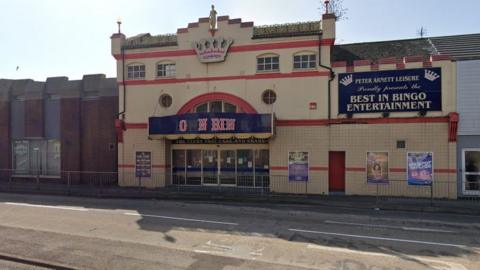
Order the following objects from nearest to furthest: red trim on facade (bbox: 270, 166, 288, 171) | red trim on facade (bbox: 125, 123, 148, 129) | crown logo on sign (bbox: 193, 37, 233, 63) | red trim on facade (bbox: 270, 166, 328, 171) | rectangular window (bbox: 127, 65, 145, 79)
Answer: red trim on facade (bbox: 270, 166, 328, 171), red trim on facade (bbox: 270, 166, 288, 171), crown logo on sign (bbox: 193, 37, 233, 63), red trim on facade (bbox: 125, 123, 148, 129), rectangular window (bbox: 127, 65, 145, 79)

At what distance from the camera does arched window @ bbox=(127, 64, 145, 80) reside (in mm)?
21062

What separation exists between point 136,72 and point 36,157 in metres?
9.32

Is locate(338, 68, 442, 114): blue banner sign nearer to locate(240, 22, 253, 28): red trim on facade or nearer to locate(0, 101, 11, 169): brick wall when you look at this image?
locate(240, 22, 253, 28): red trim on facade

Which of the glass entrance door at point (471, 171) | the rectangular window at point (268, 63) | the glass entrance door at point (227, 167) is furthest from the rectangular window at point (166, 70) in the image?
the glass entrance door at point (471, 171)

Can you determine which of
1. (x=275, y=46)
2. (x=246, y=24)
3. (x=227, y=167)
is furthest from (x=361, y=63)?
(x=227, y=167)

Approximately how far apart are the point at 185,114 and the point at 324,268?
1284 centimetres

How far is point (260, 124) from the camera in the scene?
17.8 metres

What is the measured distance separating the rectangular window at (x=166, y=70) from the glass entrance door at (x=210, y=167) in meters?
5.04

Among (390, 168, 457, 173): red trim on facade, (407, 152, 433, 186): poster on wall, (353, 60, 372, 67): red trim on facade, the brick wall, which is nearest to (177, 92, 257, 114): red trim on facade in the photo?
(353, 60, 372, 67): red trim on facade

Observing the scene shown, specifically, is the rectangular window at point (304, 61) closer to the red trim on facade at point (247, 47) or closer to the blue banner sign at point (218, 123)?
the red trim on facade at point (247, 47)

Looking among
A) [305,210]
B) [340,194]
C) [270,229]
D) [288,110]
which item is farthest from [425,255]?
[288,110]

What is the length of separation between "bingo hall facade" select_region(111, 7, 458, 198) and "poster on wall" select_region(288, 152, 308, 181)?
54 millimetres

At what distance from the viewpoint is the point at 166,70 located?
2067 cm

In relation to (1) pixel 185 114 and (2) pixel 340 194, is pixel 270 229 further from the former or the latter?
(1) pixel 185 114
